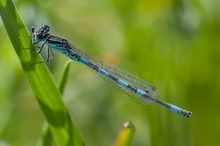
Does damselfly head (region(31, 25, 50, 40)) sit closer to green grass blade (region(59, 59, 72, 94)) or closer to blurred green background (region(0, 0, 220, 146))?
blurred green background (region(0, 0, 220, 146))

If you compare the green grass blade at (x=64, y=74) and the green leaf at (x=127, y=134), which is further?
the green grass blade at (x=64, y=74)

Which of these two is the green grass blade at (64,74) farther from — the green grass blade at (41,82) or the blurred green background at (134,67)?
the blurred green background at (134,67)

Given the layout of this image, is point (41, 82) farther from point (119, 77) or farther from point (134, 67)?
point (134, 67)

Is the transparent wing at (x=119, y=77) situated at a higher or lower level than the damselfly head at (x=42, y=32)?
lower

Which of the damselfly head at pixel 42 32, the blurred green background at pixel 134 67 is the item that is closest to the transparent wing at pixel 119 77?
the blurred green background at pixel 134 67

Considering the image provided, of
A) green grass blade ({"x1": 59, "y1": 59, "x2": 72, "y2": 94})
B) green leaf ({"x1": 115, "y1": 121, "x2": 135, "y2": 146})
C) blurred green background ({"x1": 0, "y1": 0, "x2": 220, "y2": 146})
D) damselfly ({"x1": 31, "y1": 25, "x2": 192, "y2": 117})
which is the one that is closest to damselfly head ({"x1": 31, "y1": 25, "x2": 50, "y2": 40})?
damselfly ({"x1": 31, "y1": 25, "x2": 192, "y2": 117})
